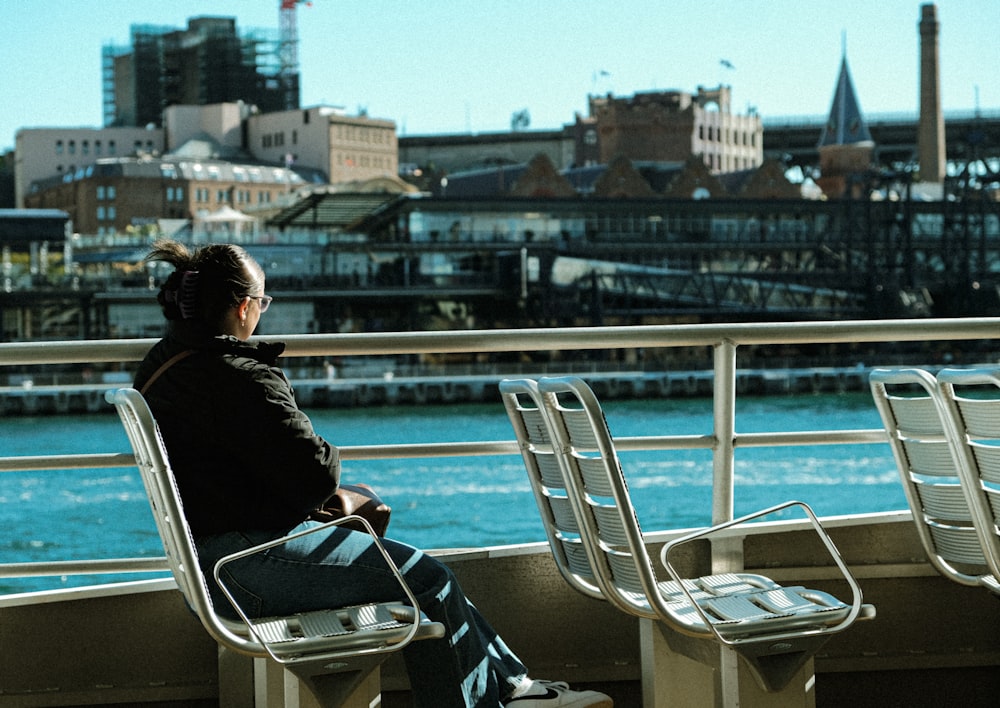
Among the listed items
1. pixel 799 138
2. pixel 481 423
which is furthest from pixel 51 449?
pixel 799 138

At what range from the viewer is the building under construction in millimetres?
93812

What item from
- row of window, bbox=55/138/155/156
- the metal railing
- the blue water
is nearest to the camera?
the metal railing

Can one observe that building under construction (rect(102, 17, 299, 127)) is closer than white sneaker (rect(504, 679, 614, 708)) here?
A: No

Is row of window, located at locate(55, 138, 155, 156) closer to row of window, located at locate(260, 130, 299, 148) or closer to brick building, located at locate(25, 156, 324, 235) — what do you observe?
row of window, located at locate(260, 130, 299, 148)

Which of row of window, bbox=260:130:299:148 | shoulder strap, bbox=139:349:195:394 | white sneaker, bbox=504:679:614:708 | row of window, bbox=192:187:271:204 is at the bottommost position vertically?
white sneaker, bbox=504:679:614:708

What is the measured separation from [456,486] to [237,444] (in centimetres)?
2039

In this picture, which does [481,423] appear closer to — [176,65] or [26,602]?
[26,602]

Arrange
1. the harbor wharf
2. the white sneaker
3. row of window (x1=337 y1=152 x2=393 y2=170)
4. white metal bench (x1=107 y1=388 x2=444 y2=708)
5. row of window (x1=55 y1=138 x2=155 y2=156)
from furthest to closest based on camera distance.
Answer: row of window (x1=55 y1=138 x2=155 y2=156), row of window (x1=337 y1=152 x2=393 y2=170), the harbor wharf, the white sneaker, white metal bench (x1=107 y1=388 x2=444 y2=708)

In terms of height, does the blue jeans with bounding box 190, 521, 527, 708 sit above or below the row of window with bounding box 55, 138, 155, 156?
below

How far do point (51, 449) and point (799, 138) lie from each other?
59.6m

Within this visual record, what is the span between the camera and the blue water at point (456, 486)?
59.8ft

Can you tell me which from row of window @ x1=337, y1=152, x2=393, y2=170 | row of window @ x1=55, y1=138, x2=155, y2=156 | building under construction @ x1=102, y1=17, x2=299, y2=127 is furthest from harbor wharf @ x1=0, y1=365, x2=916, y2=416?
building under construction @ x1=102, y1=17, x2=299, y2=127

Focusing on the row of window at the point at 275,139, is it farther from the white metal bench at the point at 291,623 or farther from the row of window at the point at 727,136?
the white metal bench at the point at 291,623

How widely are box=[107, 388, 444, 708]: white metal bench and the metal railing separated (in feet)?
1.36
